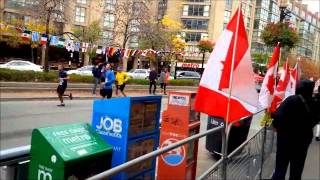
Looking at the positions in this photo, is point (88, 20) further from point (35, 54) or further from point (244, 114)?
point (244, 114)

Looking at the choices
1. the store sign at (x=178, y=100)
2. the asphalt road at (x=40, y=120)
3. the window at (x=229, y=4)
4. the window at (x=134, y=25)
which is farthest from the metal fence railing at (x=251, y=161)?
the window at (x=229, y=4)

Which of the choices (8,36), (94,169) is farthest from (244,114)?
(8,36)

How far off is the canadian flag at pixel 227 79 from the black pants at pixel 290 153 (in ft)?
5.46

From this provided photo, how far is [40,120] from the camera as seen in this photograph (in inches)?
502

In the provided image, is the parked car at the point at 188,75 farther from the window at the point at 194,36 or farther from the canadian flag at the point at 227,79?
the canadian flag at the point at 227,79

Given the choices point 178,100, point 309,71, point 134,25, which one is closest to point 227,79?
point 178,100

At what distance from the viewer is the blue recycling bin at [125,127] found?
4004 mm

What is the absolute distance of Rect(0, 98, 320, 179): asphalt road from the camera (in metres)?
8.12

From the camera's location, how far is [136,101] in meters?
4.19

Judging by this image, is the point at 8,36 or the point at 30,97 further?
the point at 8,36

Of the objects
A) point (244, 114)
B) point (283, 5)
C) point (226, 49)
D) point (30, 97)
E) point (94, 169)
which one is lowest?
point (30, 97)

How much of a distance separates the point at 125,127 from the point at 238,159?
175cm

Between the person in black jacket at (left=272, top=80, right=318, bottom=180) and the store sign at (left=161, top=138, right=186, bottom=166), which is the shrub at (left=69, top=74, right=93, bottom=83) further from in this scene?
the store sign at (left=161, top=138, right=186, bottom=166)

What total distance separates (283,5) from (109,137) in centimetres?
1305
